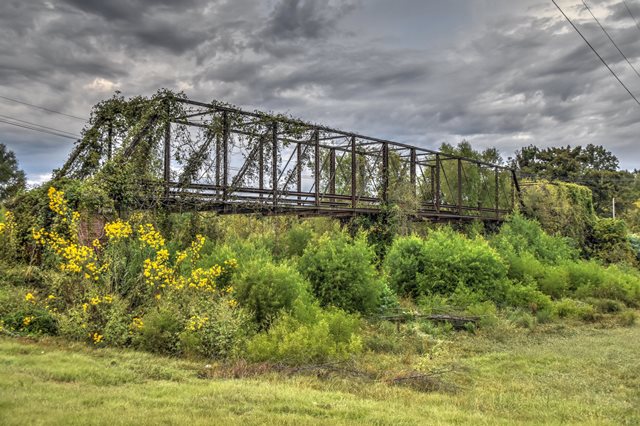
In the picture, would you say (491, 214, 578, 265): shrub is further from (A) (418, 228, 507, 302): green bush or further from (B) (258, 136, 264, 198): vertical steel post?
(B) (258, 136, 264, 198): vertical steel post

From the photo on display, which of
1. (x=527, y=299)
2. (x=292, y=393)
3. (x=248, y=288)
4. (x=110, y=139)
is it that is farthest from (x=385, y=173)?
(x=292, y=393)

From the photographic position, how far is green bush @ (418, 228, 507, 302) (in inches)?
684

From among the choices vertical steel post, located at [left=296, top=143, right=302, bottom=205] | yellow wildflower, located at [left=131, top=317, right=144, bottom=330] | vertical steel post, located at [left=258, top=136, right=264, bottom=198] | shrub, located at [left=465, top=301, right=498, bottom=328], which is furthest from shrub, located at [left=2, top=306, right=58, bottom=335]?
vertical steel post, located at [left=296, top=143, right=302, bottom=205]

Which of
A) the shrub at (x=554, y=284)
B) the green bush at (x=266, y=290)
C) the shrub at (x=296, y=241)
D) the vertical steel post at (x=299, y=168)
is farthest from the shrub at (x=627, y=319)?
the vertical steel post at (x=299, y=168)

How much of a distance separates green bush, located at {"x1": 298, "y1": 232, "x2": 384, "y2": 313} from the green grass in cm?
358

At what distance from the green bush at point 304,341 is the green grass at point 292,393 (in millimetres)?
799

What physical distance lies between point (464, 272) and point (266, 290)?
340 inches

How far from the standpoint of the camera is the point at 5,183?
187ft

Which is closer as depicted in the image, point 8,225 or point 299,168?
point 8,225

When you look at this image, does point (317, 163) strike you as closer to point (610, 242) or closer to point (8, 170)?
point (610, 242)

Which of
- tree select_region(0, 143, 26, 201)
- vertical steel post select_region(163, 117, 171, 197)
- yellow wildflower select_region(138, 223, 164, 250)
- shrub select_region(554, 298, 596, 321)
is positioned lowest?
shrub select_region(554, 298, 596, 321)

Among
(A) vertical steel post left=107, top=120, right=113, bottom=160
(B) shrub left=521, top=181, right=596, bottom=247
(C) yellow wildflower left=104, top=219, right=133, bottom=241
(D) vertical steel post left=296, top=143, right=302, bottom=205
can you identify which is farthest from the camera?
(B) shrub left=521, top=181, right=596, bottom=247

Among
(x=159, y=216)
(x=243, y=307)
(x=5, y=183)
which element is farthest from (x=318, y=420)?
(x=5, y=183)

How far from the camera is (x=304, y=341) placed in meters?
9.66
